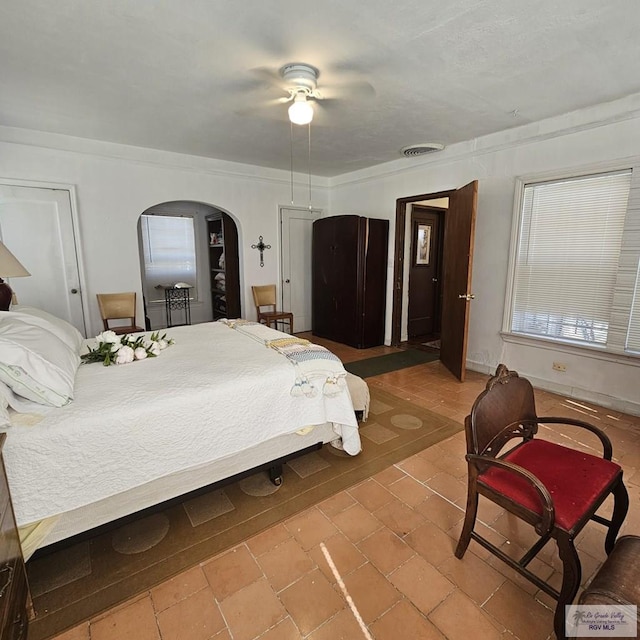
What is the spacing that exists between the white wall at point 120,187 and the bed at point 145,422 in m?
2.17

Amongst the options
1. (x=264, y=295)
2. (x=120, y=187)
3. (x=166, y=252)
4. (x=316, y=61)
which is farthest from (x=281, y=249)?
(x=316, y=61)

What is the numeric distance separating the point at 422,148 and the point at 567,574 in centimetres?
398

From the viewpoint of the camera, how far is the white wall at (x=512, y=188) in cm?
305

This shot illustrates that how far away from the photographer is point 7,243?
11.8ft

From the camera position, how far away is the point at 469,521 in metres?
1.62

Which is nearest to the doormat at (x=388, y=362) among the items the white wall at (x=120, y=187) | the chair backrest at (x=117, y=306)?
the white wall at (x=120, y=187)

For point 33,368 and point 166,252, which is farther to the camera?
point 166,252

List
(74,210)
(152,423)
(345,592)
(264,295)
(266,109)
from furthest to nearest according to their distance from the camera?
(264,295) → (74,210) → (266,109) → (152,423) → (345,592)

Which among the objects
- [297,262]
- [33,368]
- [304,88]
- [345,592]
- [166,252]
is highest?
[304,88]

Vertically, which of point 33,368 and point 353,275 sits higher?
point 353,275

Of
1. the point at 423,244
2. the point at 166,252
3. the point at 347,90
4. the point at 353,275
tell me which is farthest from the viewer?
the point at 166,252

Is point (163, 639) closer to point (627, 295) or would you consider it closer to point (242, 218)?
point (627, 295)

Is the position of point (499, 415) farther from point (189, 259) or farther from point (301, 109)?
point (189, 259)

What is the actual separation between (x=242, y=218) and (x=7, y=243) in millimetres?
2609
